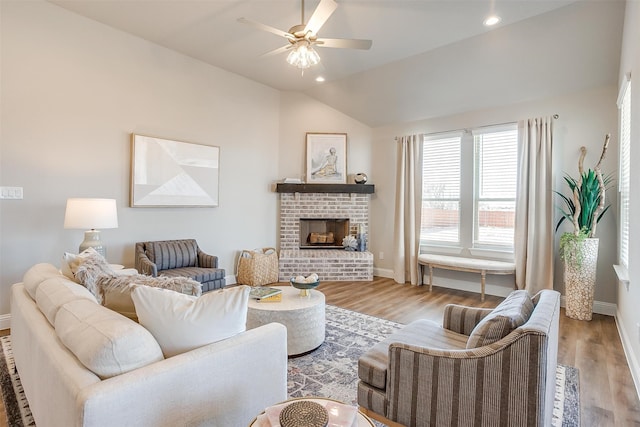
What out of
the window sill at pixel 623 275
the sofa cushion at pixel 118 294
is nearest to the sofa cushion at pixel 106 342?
the sofa cushion at pixel 118 294

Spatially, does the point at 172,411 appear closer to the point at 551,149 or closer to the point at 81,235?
the point at 81,235

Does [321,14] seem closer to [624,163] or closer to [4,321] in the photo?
[624,163]

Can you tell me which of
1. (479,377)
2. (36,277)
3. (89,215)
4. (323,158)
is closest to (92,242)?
(89,215)

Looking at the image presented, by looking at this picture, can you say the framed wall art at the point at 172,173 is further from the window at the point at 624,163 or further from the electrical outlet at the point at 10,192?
the window at the point at 624,163

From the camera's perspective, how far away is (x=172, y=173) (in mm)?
4430

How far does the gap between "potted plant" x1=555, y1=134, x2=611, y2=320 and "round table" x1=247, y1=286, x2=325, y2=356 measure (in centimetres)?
302

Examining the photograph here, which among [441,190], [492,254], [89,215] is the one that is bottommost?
[492,254]

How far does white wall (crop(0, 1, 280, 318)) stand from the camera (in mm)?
3227

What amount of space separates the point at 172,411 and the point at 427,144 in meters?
5.23

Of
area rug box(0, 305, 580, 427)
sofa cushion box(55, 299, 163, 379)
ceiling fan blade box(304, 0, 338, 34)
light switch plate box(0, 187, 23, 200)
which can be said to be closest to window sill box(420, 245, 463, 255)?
area rug box(0, 305, 580, 427)

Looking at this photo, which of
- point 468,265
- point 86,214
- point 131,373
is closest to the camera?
point 131,373

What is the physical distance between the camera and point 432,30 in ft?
12.0

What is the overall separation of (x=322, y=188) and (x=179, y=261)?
2.63 metres

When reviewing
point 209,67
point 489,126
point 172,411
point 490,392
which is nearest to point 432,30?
point 489,126
